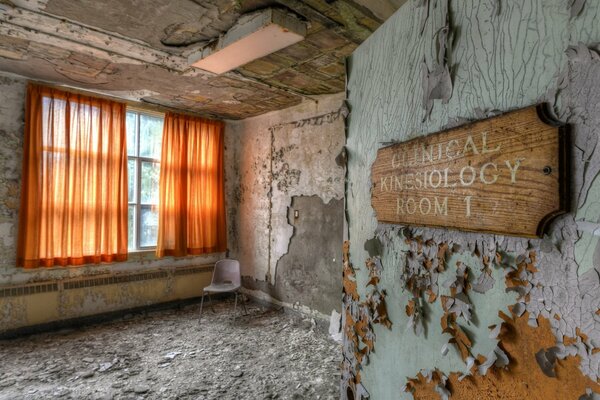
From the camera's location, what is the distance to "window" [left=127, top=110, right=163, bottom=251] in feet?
13.4

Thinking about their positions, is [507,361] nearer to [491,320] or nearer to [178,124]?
[491,320]

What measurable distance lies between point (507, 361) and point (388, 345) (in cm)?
47

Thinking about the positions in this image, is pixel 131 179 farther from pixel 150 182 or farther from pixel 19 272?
pixel 19 272

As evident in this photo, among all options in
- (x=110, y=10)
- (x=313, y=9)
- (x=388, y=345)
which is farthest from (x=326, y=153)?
(x=388, y=345)

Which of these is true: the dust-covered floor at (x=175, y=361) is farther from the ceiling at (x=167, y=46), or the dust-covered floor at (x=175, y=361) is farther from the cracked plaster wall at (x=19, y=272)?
the ceiling at (x=167, y=46)

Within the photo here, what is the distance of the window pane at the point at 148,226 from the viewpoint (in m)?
4.16

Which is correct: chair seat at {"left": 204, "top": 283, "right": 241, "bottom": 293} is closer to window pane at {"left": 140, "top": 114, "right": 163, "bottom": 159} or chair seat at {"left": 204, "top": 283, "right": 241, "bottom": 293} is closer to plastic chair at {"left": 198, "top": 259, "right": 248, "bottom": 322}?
plastic chair at {"left": 198, "top": 259, "right": 248, "bottom": 322}

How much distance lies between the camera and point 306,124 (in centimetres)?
391

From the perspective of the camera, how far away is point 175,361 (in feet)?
9.37

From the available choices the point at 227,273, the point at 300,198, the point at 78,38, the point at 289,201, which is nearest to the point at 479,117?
the point at 78,38

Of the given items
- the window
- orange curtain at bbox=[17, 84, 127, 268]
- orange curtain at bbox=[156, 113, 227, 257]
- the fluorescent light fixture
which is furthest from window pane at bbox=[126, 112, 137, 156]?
the fluorescent light fixture

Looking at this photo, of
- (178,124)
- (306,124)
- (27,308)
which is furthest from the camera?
(178,124)

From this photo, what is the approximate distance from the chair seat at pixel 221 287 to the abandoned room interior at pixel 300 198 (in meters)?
0.05

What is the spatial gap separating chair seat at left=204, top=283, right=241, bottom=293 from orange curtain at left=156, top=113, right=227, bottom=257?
648 mm
